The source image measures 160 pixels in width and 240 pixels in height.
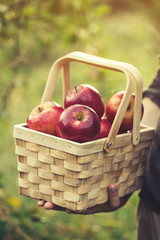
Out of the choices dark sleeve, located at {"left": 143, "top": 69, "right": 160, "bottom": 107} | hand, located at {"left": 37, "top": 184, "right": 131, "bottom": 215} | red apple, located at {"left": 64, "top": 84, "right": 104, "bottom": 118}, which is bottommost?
hand, located at {"left": 37, "top": 184, "right": 131, "bottom": 215}

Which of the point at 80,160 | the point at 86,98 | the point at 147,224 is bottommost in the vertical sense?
the point at 147,224

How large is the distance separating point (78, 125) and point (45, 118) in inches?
4.6

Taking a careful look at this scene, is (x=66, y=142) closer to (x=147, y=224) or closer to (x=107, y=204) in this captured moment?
(x=107, y=204)

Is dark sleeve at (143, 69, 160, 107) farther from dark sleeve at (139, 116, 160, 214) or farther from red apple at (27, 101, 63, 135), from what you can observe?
red apple at (27, 101, 63, 135)

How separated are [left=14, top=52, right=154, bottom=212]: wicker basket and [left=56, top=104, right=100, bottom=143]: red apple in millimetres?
35

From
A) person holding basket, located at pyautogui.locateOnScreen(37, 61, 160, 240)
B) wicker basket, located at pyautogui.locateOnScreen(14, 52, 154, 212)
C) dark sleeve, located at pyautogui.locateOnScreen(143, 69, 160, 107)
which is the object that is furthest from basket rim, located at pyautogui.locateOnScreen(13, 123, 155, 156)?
dark sleeve, located at pyautogui.locateOnScreen(143, 69, 160, 107)

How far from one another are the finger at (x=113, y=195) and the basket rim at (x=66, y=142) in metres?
0.15

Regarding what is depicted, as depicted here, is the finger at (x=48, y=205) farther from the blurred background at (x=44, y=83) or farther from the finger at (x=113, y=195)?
the blurred background at (x=44, y=83)

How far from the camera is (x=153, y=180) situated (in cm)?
134

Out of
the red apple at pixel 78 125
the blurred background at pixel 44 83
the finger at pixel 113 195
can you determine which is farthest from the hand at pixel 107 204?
the blurred background at pixel 44 83

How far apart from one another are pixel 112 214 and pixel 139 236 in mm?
1081

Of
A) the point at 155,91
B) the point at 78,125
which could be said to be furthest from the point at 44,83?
the point at 78,125

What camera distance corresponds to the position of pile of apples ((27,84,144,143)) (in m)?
1.14

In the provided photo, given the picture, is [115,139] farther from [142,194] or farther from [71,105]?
[142,194]
